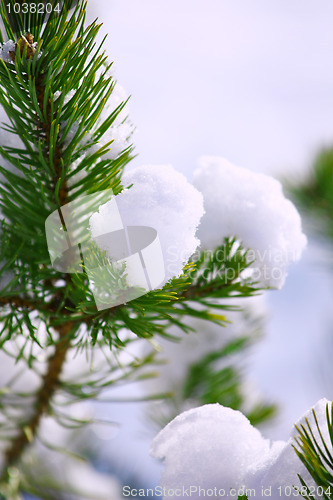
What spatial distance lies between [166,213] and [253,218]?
161mm

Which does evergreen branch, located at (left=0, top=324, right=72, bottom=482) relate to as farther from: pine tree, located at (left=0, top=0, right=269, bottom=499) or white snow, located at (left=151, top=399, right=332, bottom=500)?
white snow, located at (left=151, top=399, right=332, bottom=500)

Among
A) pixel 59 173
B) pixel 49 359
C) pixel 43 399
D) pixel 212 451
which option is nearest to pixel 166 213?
pixel 59 173

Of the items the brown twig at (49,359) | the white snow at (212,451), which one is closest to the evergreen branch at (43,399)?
the brown twig at (49,359)

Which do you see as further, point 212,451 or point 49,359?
point 49,359

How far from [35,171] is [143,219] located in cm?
13

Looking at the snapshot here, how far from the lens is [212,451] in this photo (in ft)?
1.58

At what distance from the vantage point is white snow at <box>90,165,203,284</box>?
46 centimetres

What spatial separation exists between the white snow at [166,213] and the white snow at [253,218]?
0.40 ft

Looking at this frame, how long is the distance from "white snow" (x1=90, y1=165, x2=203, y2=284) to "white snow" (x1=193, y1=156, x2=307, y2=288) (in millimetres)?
121

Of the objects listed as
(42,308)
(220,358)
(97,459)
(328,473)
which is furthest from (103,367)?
(97,459)

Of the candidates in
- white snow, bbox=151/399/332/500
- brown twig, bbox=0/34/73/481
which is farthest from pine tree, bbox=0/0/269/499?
white snow, bbox=151/399/332/500

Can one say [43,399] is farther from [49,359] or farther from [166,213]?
[166,213]

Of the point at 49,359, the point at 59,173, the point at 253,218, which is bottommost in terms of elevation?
the point at 49,359

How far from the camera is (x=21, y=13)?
47 centimetres
